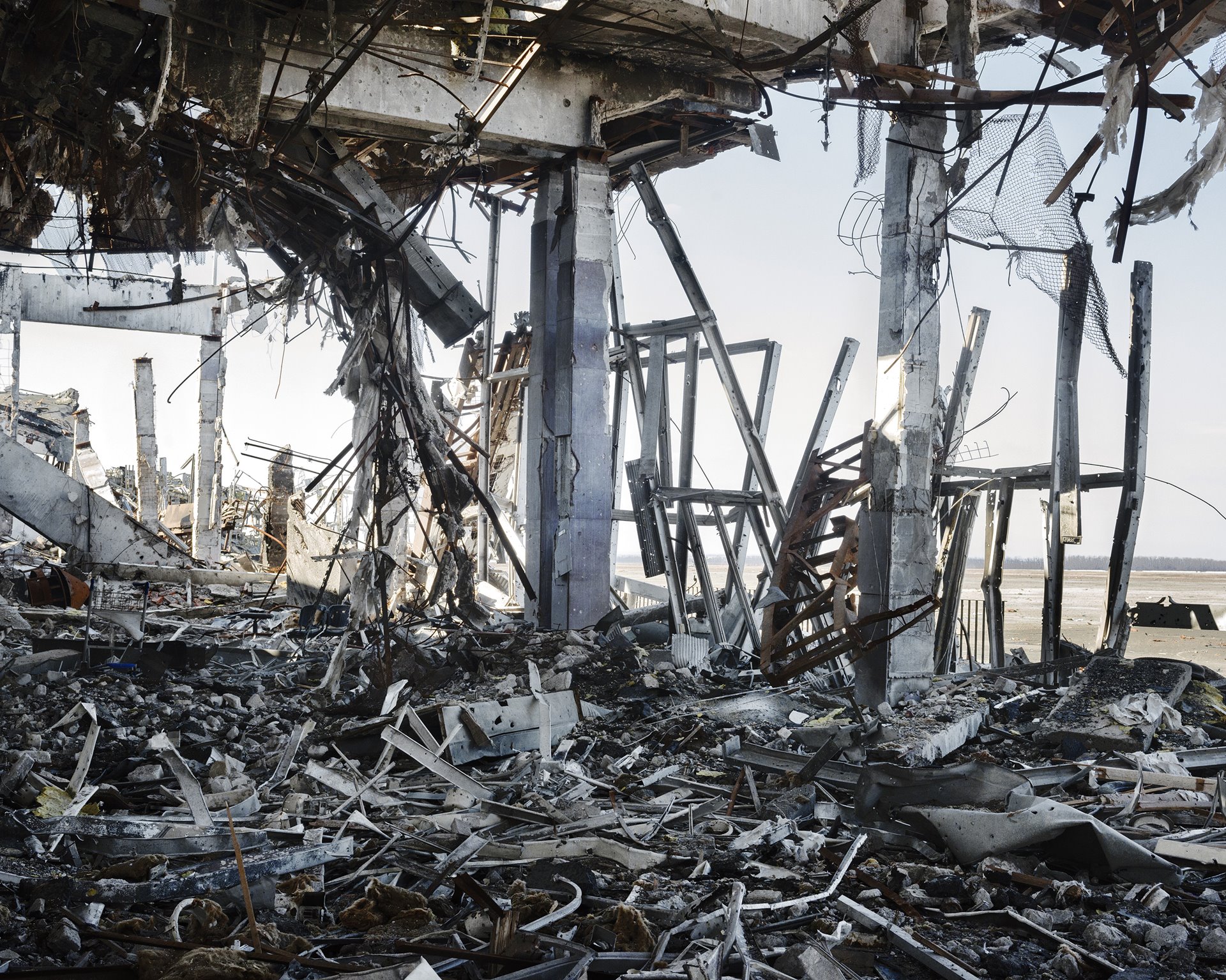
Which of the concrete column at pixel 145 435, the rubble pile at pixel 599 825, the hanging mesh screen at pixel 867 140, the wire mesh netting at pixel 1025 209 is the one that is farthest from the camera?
the concrete column at pixel 145 435

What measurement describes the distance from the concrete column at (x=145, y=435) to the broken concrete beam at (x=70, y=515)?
27.6ft

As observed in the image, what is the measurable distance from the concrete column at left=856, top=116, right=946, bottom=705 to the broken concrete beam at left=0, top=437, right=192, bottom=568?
7.29 metres

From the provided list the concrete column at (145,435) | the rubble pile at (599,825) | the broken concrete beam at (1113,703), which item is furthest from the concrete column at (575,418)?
the concrete column at (145,435)

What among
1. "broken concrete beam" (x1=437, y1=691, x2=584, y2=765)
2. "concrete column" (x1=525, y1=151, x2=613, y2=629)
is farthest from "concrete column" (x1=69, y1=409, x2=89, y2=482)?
"broken concrete beam" (x1=437, y1=691, x2=584, y2=765)

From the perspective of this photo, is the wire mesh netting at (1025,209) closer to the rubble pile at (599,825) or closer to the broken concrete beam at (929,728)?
the rubble pile at (599,825)

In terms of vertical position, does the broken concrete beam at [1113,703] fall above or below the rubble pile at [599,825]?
→ above

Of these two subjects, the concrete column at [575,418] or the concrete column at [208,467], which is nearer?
the concrete column at [575,418]

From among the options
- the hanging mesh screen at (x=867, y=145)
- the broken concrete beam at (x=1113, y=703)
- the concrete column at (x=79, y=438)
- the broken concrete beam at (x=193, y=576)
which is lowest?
the broken concrete beam at (x=193, y=576)

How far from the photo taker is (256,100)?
6941 millimetres

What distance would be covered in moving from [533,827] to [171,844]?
139 cm

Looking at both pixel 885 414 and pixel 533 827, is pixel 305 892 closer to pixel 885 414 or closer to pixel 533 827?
pixel 533 827

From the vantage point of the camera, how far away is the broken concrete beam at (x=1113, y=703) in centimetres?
523

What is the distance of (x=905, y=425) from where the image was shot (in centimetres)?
668

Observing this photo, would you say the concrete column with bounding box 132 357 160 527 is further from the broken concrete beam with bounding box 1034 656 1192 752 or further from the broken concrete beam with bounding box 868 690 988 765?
the broken concrete beam with bounding box 1034 656 1192 752
